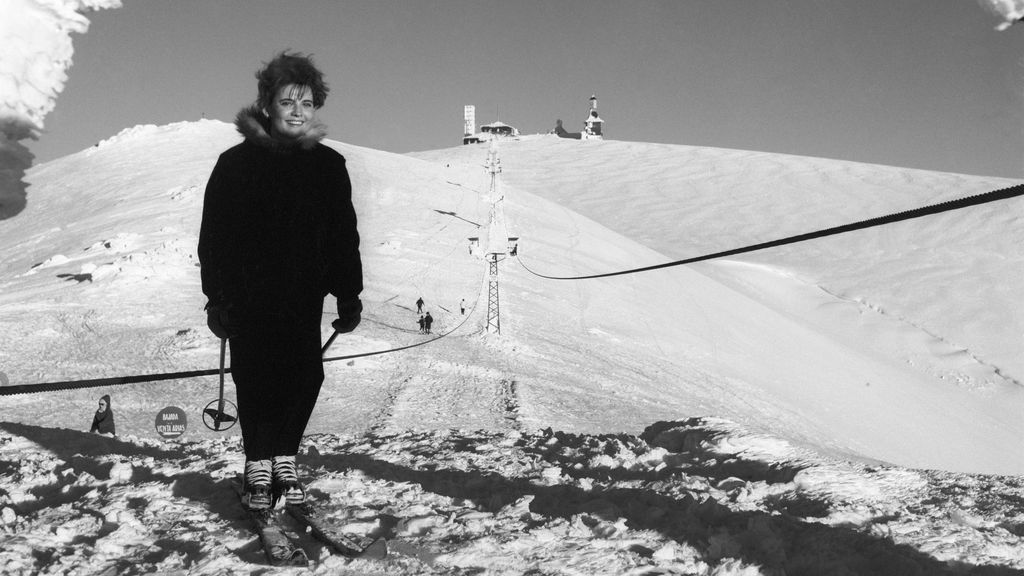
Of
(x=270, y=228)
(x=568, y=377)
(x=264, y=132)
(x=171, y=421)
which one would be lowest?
(x=568, y=377)

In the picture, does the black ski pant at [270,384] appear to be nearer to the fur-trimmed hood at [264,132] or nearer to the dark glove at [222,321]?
the dark glove at [222,321]

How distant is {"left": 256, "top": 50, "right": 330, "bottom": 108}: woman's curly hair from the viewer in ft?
11.7

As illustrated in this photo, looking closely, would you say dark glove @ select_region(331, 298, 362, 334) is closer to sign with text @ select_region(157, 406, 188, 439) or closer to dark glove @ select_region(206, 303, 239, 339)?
dark glove @ select_region(206, 303, 239, 339)

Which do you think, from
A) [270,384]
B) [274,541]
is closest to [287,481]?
[270,384]

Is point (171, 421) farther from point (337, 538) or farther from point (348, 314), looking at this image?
point (337, 538)

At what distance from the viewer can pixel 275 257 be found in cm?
346

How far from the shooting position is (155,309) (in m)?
23.5

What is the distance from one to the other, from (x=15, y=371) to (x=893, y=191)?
6966 cm

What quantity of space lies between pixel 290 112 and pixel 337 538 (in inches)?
70.3

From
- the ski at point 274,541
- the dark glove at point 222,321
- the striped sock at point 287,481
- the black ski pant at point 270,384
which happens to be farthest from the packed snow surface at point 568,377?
the dark glove at point 222,321

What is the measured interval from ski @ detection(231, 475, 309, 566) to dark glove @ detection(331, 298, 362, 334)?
2.82 feet

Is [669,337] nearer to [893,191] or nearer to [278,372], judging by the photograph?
[278,372]

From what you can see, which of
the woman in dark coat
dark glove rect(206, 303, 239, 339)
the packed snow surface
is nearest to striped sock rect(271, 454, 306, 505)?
the woman in dark coat

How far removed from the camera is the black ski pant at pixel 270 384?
11.4ft
